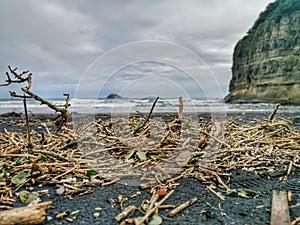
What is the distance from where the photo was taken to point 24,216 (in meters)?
1.17

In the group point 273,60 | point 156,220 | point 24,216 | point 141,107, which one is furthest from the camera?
point 273,60

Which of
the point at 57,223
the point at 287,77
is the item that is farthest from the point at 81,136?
the point at 287,77

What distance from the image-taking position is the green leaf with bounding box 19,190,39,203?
151cm

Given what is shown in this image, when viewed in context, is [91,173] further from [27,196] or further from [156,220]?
[156,220]

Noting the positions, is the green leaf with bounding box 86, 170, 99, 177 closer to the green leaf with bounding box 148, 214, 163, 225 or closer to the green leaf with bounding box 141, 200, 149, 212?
the green leaf with bounding box 141, 200, 149, 212

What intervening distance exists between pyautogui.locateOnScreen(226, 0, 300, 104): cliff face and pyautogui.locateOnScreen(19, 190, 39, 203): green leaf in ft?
85.3

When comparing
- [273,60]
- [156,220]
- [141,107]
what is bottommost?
[156,220]

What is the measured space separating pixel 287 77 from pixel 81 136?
26.9 metres

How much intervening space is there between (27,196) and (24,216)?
419mm

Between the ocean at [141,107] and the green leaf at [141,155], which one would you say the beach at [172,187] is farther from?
the ocean at [141,107]

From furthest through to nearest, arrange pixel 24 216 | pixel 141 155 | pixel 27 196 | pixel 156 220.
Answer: pixel 141 155
pixel 27 196
pixel 156 220
pixel 24 216

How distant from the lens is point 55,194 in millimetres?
1625

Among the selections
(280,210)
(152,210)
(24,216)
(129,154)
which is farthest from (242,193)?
(24,216)

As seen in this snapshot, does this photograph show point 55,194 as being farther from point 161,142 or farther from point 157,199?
point 161,142
